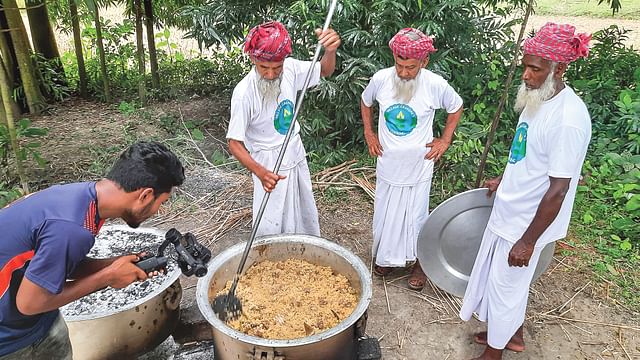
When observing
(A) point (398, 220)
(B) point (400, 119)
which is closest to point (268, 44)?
(B) point (400, 119)

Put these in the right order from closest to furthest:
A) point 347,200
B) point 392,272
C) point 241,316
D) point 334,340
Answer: point 334,340 → point 241,316 → point 392,272 → point 347,200

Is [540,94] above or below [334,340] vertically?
above

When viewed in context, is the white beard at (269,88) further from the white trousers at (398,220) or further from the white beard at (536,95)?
the white beard at (536,95)

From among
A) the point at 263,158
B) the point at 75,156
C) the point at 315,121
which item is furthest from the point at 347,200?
the point at 75,156

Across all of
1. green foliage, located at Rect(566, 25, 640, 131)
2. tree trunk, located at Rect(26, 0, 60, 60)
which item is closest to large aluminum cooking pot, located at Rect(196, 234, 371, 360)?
green foliage, located at Rect(566, 25, 640, 131)

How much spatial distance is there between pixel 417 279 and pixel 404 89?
1.44 meters

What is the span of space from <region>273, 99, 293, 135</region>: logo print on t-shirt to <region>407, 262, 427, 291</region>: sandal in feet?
4.91

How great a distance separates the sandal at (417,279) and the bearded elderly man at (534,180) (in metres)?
0.75

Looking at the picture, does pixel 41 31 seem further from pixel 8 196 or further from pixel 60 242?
pixel 60 242

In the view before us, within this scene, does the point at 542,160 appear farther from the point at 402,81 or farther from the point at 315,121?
the point at 315,121

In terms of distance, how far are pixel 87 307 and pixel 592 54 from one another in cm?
662

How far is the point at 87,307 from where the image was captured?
2.69 m

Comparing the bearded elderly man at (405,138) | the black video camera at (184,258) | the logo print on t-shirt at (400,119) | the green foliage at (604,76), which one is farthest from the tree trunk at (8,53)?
the green foliage at (604,76)

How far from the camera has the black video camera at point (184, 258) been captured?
1.93 metres
